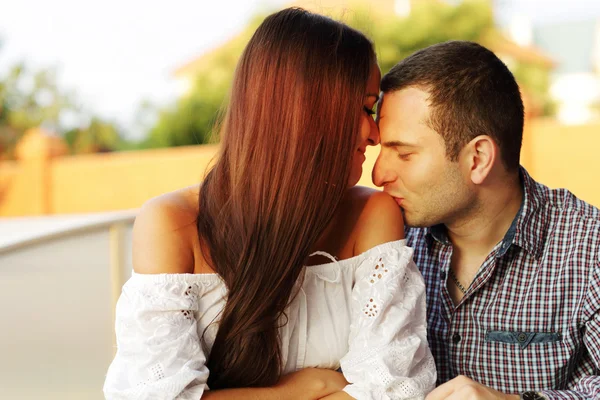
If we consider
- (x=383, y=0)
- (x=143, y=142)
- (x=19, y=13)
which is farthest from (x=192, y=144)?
(x=19, y=13)

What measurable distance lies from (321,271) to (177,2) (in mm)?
19872

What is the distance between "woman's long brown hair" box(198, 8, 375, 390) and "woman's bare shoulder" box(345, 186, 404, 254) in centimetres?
17

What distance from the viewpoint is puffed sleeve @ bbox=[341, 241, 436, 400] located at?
5.75 feet

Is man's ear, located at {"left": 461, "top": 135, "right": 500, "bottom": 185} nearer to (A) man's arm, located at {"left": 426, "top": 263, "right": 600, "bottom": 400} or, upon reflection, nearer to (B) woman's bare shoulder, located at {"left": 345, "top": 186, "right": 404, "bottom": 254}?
(B) woman's bare shoulder, located at {"left": 345, "top": 186, "right": 404, "bottom": 254}

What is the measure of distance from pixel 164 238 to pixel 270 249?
236 millimetres

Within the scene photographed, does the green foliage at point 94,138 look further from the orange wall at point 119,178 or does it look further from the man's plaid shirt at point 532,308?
the man's plaid shirt at point 532,308

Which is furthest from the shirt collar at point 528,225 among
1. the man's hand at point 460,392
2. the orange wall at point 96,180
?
the orange wall at point 96,180

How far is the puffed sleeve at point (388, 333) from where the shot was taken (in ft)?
A: 5.75

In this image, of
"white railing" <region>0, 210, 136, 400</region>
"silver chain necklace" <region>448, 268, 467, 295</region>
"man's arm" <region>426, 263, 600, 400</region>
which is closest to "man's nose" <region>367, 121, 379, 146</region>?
"silver chain necklace" <region>448, 268, 467, 295</region>

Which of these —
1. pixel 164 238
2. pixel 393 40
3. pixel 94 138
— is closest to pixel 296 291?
pixel 164 238

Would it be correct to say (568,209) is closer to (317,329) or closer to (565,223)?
(565,223)

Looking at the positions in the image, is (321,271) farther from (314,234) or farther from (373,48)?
(373,48)

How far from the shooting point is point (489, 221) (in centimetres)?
221

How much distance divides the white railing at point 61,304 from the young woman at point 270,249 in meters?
0.65
